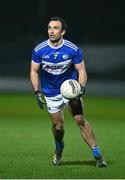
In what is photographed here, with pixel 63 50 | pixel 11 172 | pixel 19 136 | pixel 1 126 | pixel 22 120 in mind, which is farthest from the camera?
pixel 22 120

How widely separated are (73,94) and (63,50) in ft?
1.99

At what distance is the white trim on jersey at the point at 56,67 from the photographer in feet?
32.3

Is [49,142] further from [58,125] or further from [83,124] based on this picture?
[83,124]

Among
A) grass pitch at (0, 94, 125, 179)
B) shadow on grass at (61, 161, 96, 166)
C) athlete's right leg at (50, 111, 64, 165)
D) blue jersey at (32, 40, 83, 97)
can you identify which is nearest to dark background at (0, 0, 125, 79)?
grass pitch at (0, 94, 125, 179)

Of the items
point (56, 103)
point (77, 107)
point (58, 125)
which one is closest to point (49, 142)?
point (58, 125)

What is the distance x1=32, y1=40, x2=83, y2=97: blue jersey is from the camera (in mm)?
9812

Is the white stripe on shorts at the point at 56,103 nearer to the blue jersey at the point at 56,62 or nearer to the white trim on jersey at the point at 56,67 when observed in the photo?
the blue jersey at the point at 56,62

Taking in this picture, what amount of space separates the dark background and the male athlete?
40.8ft

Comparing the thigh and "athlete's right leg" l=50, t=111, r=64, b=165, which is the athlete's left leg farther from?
"athlete's right leg" l=50, t=111, r=64, b=165

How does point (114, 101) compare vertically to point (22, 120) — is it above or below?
below

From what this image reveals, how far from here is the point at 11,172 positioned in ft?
30.2

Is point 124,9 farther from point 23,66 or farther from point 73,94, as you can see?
point 73,94

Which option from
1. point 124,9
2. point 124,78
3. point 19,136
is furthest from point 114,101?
point 19,136

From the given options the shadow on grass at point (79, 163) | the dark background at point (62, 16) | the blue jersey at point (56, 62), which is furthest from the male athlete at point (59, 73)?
the dark background at point (62, 16)
